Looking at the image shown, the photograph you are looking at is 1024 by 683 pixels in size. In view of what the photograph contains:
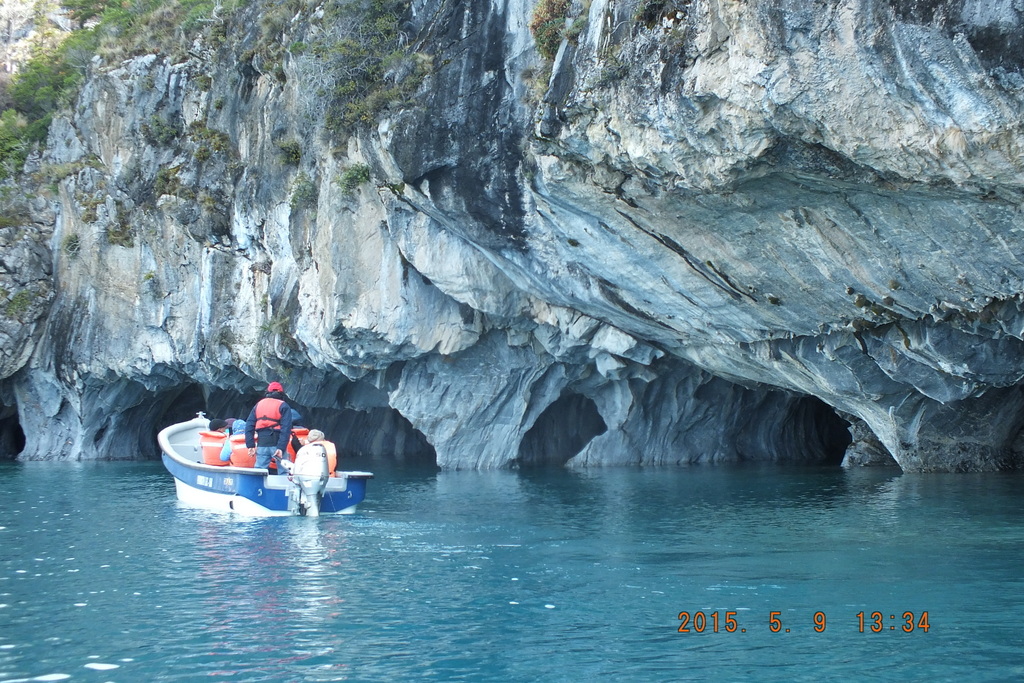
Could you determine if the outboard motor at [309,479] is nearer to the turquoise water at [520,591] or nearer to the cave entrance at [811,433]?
the turquoise water at [520,591]

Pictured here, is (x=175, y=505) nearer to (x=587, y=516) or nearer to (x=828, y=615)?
(x=587, y=516)

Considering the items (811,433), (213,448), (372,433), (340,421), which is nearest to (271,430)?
(213,448)

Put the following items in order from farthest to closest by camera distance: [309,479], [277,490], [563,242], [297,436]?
[563,242] → [297,436] → [277,490] → [309,479]

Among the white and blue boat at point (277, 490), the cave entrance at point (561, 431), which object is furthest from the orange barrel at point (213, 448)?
the cave entrance at point (561, 431)

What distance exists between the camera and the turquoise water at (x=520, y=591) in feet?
27.1

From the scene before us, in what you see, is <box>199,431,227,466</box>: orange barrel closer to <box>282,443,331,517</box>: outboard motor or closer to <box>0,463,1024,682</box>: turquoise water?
<box>0,463,1024,682</box>: turquoise water

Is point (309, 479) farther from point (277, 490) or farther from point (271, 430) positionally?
point (271, 430)

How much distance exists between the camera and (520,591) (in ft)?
35.9

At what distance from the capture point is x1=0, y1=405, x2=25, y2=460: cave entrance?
41.8 metres

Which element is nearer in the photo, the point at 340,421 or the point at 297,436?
the point at 297,436

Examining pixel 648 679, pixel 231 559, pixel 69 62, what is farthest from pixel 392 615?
pixel 69 62

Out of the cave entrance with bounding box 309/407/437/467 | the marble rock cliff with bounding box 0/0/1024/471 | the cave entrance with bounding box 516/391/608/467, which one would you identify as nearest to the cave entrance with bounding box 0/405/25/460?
the marble rock cliff with bounding box 0/0/1024/471

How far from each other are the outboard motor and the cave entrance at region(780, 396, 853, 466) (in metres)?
21.4

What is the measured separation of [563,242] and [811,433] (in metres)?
20.6
